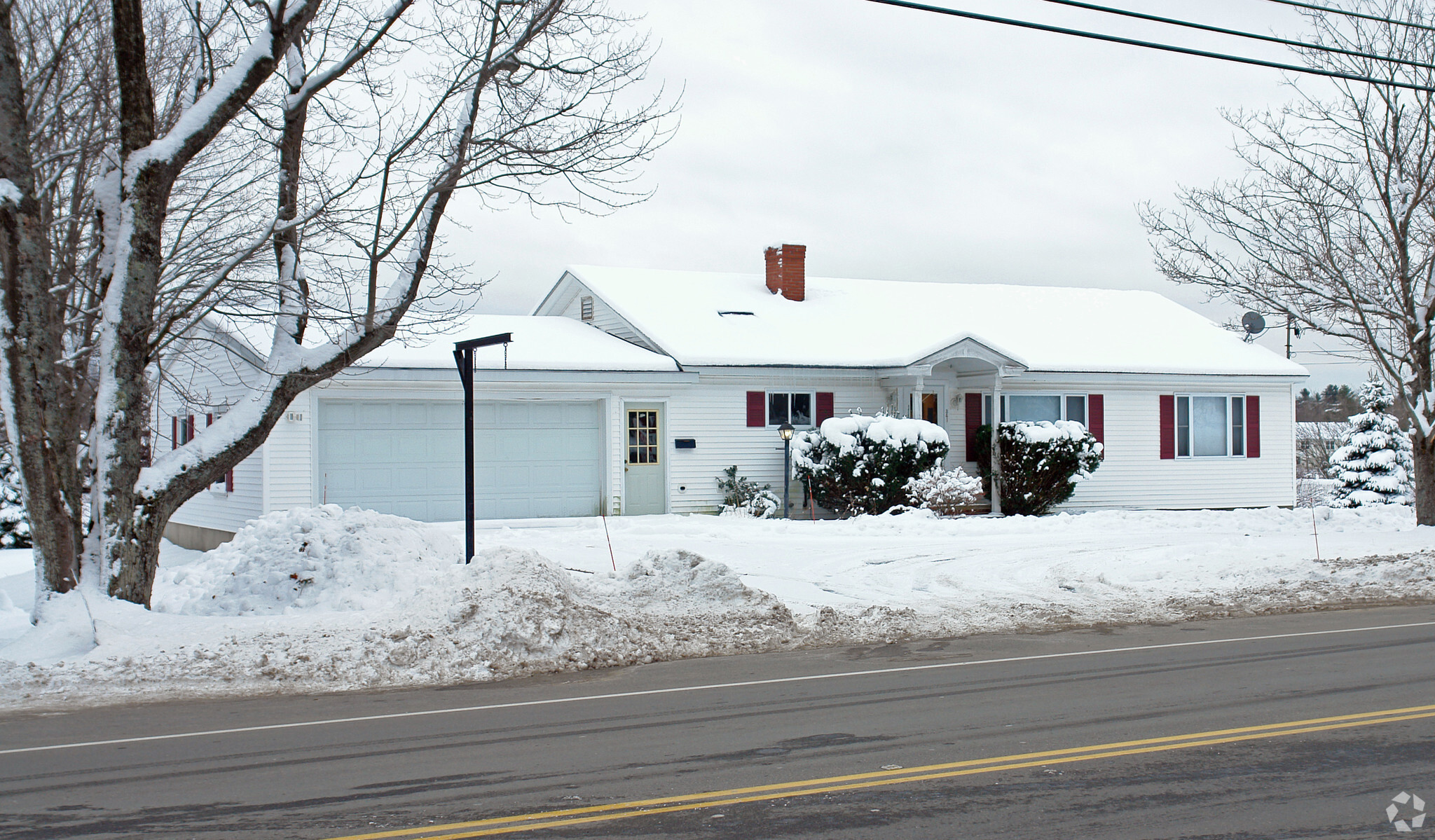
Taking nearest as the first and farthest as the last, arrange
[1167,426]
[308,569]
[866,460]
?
[308,569] → [866,460] → [1167,426]

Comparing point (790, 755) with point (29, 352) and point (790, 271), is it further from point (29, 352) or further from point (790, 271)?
point (790, 271)

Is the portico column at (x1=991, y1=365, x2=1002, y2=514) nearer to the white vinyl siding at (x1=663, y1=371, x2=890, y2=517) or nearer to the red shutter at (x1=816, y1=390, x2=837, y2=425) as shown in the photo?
the white vinyl siding at (x1=663, y1=371, x2=890, y2=517)

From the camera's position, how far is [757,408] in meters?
22.5

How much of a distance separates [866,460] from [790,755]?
14.7 meters

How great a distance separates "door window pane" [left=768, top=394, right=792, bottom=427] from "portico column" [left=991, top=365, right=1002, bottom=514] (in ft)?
13.6

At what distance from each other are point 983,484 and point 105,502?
678 inches

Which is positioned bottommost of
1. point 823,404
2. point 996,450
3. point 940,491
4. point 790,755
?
point 790,755

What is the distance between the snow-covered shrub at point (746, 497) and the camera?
21.5 metres

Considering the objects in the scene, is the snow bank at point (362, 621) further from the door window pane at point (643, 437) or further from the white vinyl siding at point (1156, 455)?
the white vinyl siding at point (1156, 455)

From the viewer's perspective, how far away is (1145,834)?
16.5 feet

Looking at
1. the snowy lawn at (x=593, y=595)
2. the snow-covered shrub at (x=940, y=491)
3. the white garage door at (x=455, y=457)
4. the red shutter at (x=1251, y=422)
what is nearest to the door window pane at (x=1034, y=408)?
the snow-covered shrub at (x=940, y=491)

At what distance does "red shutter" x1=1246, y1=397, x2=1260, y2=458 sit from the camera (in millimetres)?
25875

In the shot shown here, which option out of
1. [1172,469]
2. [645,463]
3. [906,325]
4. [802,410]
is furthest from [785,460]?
[1172,469]

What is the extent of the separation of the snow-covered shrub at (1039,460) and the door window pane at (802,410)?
3940mm
